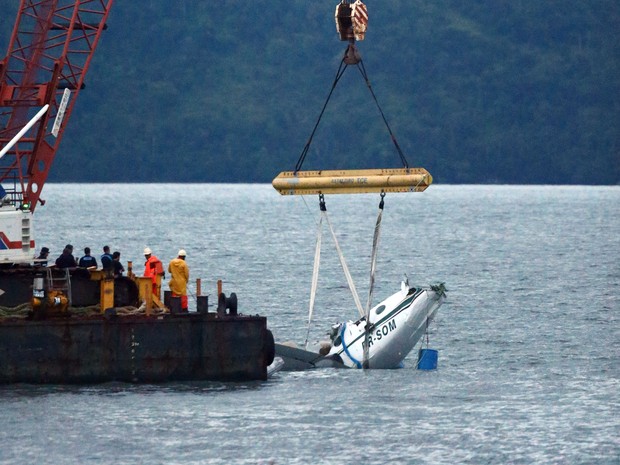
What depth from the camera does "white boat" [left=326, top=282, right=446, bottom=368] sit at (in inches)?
1807

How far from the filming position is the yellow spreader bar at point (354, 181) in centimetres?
4188

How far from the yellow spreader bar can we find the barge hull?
180 inches

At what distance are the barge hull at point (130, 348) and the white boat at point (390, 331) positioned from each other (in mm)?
6011

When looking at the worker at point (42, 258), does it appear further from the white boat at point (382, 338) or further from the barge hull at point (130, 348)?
the white boat at point (382, 338)

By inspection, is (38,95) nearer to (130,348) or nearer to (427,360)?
(427,360)

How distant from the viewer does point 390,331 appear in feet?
150

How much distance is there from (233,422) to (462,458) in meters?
6.48

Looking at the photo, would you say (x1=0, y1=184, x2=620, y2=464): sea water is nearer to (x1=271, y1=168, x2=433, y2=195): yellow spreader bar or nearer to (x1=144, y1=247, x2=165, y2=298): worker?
(x1=144, y1=247, x2=165, y2=298): worker

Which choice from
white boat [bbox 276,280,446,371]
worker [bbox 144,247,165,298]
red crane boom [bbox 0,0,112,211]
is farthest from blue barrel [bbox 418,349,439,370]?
red crane boom [bbox 0,0,112,211]

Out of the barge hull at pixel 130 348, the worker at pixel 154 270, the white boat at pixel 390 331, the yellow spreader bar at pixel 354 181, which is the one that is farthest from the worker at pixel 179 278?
the white boat at pixel 390 331

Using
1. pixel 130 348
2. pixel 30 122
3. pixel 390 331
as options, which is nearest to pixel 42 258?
pixel 130 348

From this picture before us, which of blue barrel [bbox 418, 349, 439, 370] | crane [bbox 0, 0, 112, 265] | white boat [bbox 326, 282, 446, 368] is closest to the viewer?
crane [bbox 0, 0, 112, 265]

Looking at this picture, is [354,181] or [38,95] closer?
[354,181]

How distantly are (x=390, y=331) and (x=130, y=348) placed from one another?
376 inches
